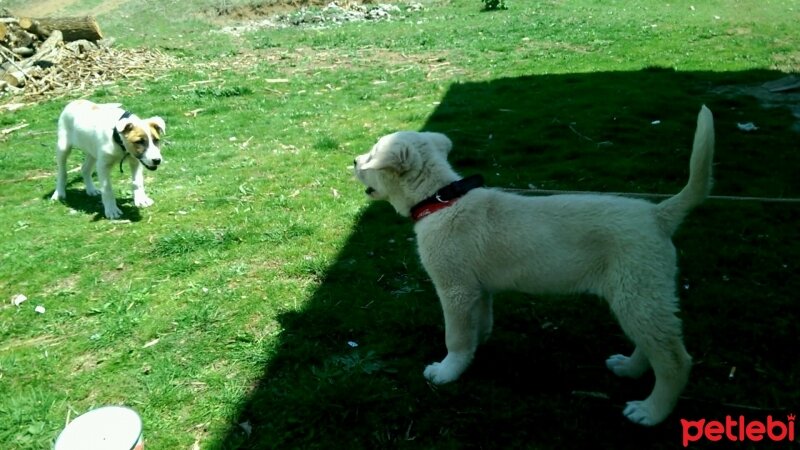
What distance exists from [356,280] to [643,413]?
282 cm

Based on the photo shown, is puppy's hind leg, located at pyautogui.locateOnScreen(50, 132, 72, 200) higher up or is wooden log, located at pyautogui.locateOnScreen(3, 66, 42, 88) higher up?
puppy's hind leg, located at pyautogui.locateOnScreen(50, 132, 72, 200)

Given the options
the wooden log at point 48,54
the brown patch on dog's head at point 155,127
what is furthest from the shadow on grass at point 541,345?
the wooden log at point 48,54

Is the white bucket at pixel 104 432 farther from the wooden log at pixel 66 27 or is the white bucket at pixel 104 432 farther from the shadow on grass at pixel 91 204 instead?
the wooden log at pixel 66 27

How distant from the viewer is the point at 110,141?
23.8ft

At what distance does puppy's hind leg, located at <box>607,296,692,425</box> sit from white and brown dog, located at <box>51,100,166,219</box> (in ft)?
19.2

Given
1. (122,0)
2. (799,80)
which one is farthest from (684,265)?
(122,0)

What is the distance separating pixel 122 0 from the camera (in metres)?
25.9

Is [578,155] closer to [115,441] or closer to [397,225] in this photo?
[397,225]

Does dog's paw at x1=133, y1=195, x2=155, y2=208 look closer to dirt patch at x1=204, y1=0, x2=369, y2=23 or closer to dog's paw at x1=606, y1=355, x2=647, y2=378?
dog's paw at x1=606, y1=355, x2=647, y2=378

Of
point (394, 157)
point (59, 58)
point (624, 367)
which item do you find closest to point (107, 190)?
point (394, 157)

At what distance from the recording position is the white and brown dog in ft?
22.8

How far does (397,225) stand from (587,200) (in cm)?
323

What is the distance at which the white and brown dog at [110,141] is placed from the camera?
6941 millimetres

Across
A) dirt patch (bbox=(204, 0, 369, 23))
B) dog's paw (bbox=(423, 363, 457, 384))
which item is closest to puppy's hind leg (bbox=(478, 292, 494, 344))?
dog's paw (bbox=(423, 363, 457, 384))
